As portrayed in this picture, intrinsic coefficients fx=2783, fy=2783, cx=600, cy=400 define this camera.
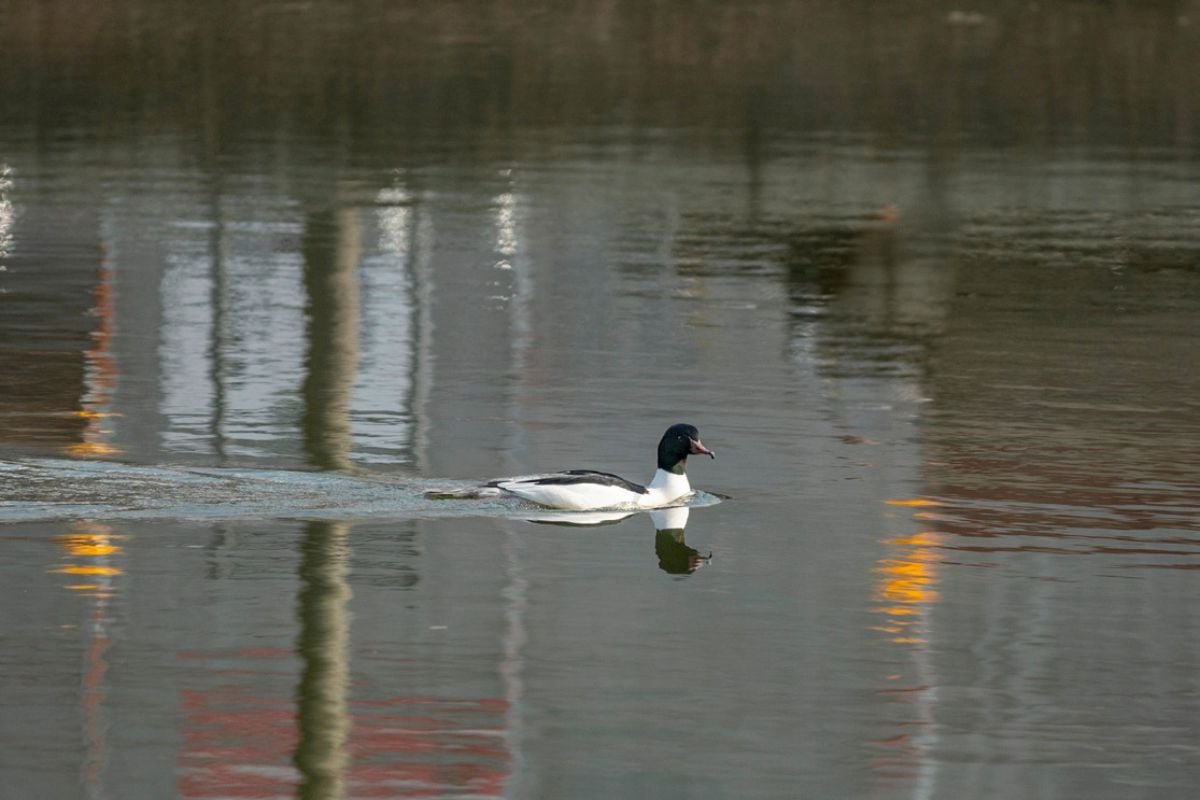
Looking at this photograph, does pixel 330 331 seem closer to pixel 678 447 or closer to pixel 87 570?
pixel 678 447

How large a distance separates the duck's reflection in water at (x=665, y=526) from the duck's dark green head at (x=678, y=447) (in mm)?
284

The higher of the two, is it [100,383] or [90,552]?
[100,383]

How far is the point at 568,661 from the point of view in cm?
1282

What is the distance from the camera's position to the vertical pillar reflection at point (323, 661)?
36.1 ft

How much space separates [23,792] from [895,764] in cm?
Answer: 346

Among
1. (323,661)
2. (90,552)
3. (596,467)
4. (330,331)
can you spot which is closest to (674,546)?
(596,467)

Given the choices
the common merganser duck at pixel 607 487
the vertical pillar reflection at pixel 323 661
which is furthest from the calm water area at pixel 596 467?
the common merganser duck at pixel 607 487

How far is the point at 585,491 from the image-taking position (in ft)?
52.6

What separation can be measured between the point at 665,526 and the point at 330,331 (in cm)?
831

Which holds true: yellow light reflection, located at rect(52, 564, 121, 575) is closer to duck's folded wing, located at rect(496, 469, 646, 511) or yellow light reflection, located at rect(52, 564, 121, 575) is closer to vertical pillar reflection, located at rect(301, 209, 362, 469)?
duck's folded wing, located at rect(496, 469, 646, 511)

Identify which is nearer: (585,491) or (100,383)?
(585,491)

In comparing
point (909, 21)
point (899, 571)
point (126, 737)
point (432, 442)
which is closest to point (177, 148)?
point (432, 442)

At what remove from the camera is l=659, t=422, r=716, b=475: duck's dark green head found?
16312mm

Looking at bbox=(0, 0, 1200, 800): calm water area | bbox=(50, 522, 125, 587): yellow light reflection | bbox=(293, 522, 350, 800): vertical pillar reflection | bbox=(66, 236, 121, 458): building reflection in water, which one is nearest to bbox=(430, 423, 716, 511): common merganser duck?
bbox=(0, 0, 1200, 800): calm water area
